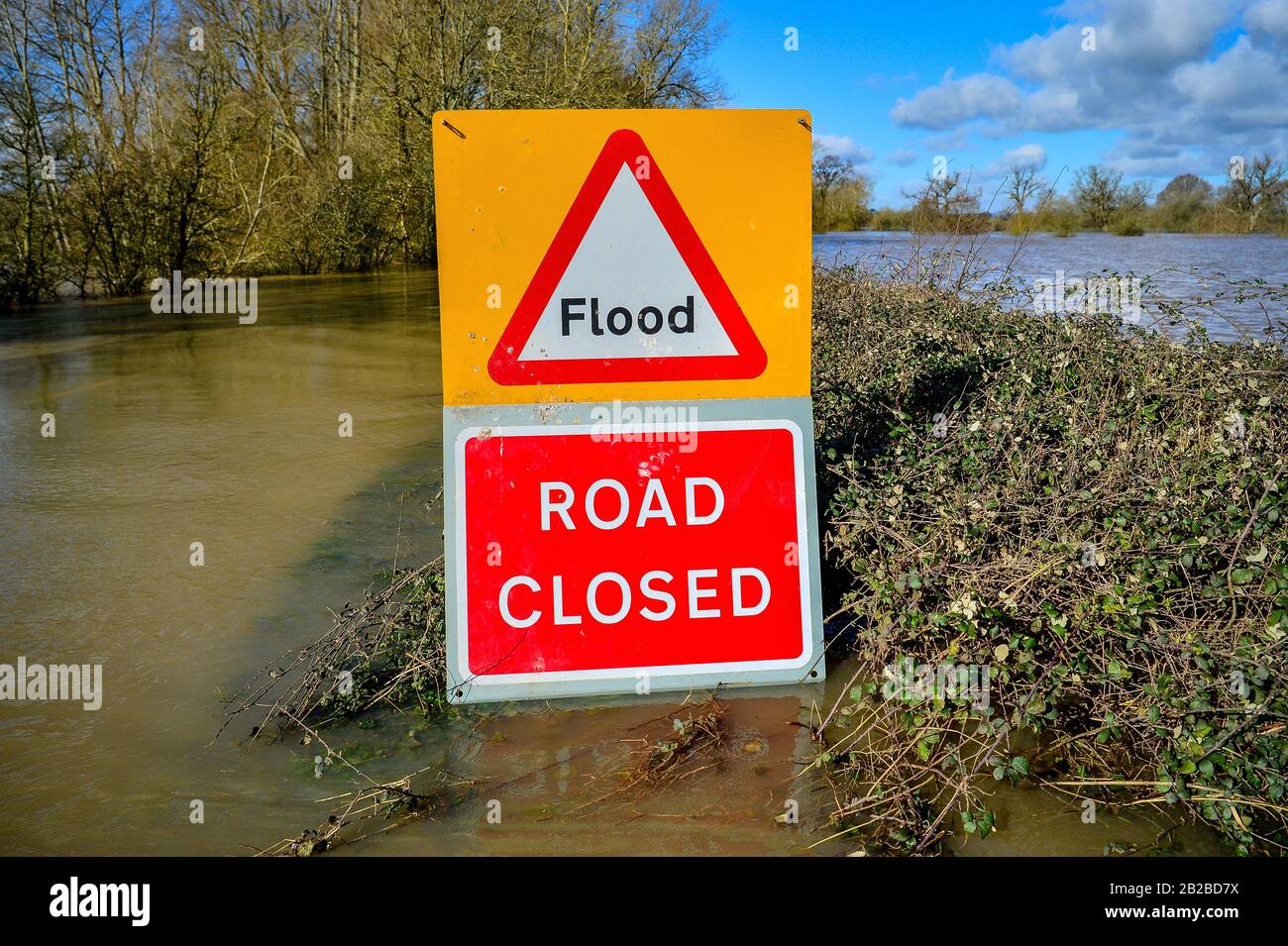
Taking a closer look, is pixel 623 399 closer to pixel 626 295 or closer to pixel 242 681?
pixel 626 295

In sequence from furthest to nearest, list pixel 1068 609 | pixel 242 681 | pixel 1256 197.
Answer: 1. pixel 1256 197
2. pixel 242 681
3. pixel 1068 609

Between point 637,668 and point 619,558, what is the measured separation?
36cm

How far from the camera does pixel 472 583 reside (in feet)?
10.1

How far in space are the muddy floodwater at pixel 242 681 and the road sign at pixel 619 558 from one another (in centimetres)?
18

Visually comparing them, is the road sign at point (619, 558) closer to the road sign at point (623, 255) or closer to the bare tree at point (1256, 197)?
the road sign at point (623, 255)

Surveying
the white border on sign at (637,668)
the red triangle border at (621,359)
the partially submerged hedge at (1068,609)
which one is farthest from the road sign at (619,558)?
the partially submerged hedge at (1068,609)

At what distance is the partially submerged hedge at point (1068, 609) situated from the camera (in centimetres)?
258

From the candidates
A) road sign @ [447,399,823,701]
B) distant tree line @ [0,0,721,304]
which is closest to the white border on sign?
road sign @ [447,399,823,701]

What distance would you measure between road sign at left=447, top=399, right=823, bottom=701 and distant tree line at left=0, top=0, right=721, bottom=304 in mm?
11407

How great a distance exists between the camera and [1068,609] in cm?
302

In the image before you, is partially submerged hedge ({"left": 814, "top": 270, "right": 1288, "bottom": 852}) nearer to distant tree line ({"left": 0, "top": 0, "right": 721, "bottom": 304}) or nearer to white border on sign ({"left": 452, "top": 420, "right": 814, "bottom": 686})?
white border on sign ({"left": 452, "top": 420, "right": 814, "bottom": 686})

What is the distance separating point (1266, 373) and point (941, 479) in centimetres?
211

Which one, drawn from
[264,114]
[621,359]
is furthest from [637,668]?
[264,114]
